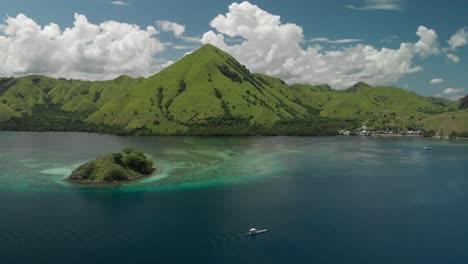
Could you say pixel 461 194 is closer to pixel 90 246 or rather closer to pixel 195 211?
pixel 195 211

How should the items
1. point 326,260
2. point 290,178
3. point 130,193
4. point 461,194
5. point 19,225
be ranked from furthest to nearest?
point 290,178 → point 461,194 → point 130,193 → point 19,225 → point 326,260

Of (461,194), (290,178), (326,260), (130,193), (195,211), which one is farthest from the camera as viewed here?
(290,178)

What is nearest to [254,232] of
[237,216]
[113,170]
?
[237,216]

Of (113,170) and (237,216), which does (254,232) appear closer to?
(237,216)

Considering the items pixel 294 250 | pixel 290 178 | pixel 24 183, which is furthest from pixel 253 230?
pixel 24 183

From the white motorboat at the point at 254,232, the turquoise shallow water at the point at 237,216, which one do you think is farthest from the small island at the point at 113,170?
the white motorboat at the point at 254,232

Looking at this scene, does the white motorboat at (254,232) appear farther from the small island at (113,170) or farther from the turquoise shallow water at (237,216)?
the small island at (113,170)

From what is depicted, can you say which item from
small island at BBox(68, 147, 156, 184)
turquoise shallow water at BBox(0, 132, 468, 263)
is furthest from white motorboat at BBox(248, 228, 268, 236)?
small island at BBox(68, 147, 156, 184)
